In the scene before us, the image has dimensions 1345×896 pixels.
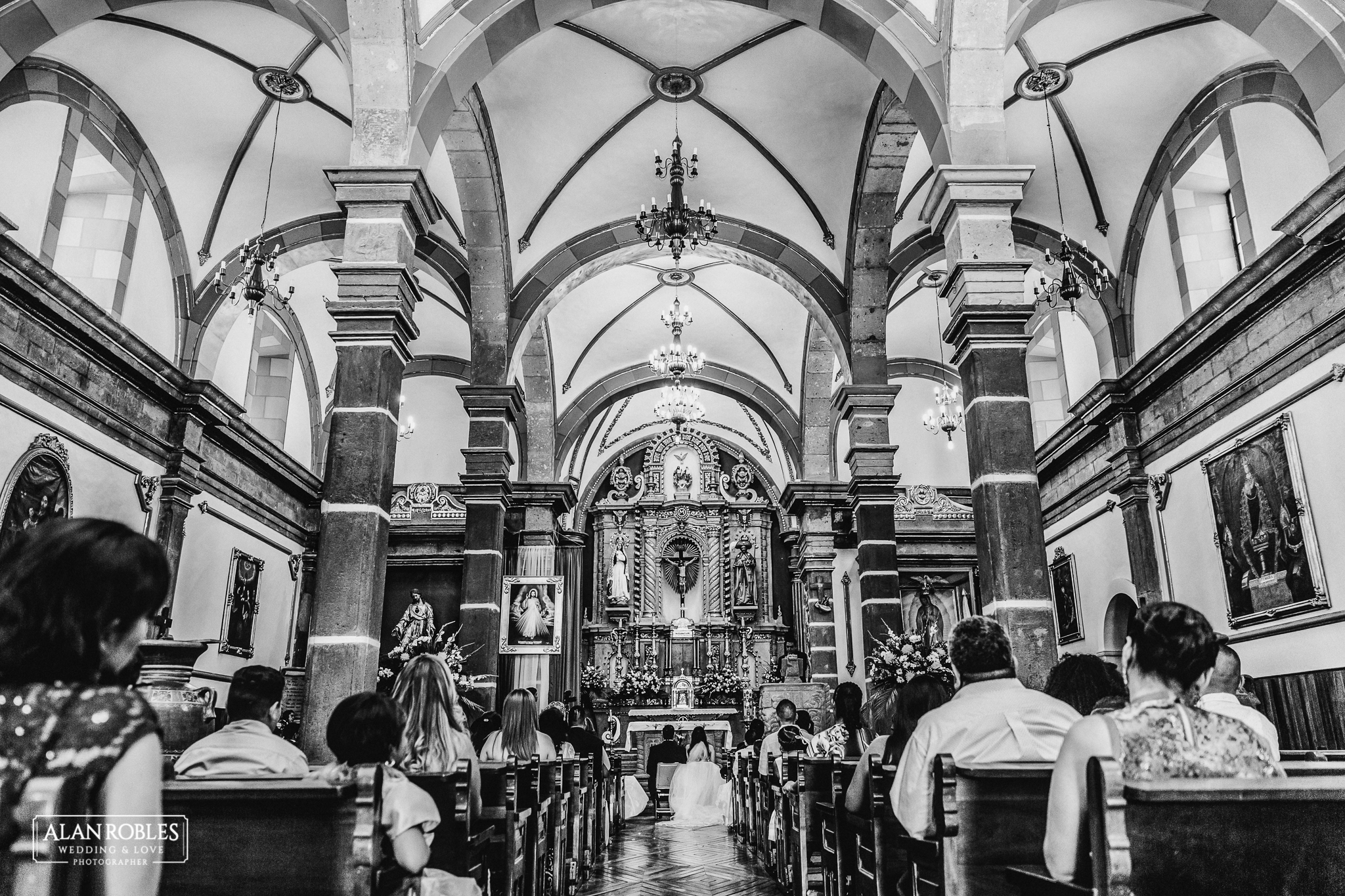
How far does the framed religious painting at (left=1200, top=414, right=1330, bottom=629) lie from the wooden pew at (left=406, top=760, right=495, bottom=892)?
667 cm

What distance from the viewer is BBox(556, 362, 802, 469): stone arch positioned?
51.3ft

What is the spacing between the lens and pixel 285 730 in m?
11.4

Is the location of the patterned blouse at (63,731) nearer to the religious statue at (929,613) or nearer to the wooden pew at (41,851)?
the wooden pew at (41,851)

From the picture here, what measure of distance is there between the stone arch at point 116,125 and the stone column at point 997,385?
7.05 m

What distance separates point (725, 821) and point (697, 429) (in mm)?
10090

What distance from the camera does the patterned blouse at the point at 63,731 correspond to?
1262mm

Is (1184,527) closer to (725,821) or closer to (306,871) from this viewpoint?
(725,821)

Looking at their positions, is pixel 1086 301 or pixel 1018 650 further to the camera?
pixel 1086 301

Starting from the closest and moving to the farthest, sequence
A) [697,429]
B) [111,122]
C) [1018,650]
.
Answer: [1018,650], [111,122], [697,429]

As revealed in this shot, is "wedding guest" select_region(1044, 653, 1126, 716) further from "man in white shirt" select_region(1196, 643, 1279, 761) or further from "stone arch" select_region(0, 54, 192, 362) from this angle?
"stone arch" select_region(0, 54, 192, 362)

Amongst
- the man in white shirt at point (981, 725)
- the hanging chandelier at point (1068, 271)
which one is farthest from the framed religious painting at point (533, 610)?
the man in white shirt at point (981, 725)

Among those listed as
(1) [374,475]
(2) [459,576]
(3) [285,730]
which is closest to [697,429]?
(2) [459,576]

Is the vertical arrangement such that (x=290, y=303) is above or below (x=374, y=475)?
above

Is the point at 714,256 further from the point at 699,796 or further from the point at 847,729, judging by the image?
the point at 847,729
